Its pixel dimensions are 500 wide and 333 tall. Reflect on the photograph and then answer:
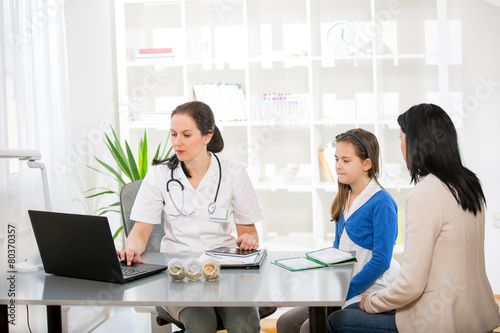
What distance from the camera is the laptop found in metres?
1.65

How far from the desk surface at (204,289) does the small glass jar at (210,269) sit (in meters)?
0.02

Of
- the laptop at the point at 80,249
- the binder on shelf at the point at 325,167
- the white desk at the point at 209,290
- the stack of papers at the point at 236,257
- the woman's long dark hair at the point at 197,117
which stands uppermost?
the woman's long dark hair at the point at 197,117

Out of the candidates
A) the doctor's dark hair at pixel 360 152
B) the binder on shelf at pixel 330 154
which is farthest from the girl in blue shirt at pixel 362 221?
the binder on shelf at pixel 330 154

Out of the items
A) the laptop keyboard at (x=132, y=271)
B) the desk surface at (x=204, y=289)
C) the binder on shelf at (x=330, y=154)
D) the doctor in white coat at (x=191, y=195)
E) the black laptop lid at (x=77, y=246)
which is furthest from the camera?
the binder on shelf at (x=330, y=154)

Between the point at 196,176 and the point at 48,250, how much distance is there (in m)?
0.76

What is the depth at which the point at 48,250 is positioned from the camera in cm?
180

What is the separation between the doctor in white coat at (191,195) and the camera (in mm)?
2295

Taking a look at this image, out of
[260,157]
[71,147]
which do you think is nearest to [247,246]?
[71,147]

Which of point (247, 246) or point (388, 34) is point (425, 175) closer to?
point (247, 246)

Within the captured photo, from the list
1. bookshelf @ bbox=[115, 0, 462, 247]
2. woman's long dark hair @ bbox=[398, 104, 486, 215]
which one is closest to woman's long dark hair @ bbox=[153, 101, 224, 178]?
woman's long dark hair @ bbox=[398, 104, 486, 215]

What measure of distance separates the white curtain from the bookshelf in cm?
95

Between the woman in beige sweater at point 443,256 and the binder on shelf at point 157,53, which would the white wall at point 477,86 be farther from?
the woman in beige sweater at point 443,256

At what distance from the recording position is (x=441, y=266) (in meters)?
1.55

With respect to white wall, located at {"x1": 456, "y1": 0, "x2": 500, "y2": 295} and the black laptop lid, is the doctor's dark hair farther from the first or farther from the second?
white wall, located at {"x1": 456, "y1": 0, "x2": 500, "y2": 295}
